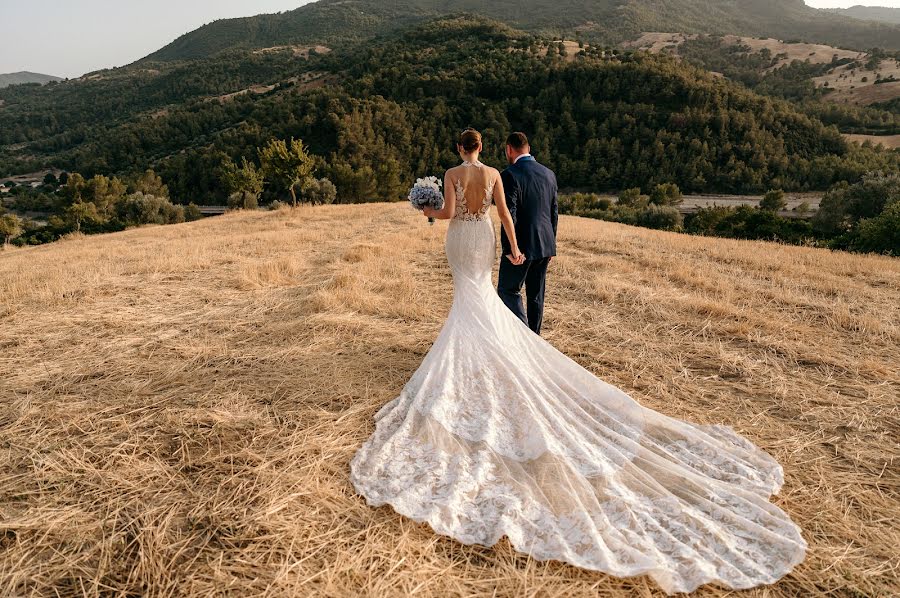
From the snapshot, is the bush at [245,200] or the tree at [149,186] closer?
the bush at [245,200]

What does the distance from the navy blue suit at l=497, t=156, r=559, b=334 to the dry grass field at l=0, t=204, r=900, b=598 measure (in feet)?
3.79

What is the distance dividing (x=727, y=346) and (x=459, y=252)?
4013 mm

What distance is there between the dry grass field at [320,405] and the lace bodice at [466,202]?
190cm

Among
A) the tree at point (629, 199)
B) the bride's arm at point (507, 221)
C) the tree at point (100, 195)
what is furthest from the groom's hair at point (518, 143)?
→ the tree at point (629, 199)

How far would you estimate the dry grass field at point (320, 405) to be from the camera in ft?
8.75

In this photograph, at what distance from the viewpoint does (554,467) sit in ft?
11.0

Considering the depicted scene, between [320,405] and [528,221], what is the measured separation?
3087 mm

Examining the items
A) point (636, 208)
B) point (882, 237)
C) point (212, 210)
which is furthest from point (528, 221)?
point (212, 210)

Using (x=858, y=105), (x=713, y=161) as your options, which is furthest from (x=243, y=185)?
(x=858, y=105)

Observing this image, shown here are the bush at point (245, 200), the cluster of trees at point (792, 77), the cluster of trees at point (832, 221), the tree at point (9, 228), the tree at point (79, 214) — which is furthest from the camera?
the cluster of trees at point (792, 77)

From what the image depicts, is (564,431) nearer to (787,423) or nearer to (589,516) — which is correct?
(589,516)

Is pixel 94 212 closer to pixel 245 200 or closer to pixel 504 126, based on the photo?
pixel 245 200

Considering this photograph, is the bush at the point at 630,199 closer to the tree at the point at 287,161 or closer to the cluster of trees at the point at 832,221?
the cluster of trees at the point at 832,221

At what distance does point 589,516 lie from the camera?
294 centimetres
